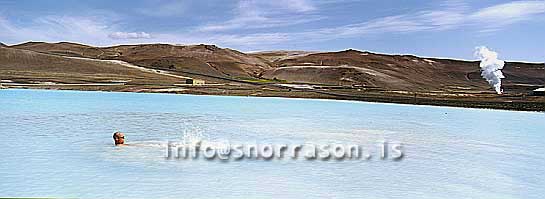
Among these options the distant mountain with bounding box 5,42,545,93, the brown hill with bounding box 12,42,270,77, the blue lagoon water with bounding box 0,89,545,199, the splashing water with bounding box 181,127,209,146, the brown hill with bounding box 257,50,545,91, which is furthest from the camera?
the brown hill with bounding box 12,42,270,77

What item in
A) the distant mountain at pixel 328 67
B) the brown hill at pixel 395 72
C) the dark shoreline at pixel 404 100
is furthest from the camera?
the distant mountain at pixel 328 67

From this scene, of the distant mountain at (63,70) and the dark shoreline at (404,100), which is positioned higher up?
the distant mountain at (63,70)

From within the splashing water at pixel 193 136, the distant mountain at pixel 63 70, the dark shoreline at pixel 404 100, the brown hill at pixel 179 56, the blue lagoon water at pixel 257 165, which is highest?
the brown hill at pixel 179 56

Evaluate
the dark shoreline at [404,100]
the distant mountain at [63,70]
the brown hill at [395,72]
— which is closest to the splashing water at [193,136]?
the dark shoreline at [404,100]

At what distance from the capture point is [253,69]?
283 ft

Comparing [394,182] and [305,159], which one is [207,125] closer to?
[305,159]

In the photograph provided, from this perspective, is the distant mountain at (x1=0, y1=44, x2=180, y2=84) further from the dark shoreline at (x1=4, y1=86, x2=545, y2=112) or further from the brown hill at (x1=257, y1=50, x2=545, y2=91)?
the brown hill at (x1=257, y1=50, x2=545, y2=91)

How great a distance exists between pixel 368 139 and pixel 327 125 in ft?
12.2

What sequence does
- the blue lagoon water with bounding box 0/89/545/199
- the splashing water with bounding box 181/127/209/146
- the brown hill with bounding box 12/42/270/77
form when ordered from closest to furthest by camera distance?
the blue lagoon water with bounding box 0/89/545/199 < the splashing water with bounding box 181/127/209/146 < the brown hill with bounding box 12/42/270/77

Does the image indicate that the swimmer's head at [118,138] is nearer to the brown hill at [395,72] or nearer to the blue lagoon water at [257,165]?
the blue lagoon water at [257,165]

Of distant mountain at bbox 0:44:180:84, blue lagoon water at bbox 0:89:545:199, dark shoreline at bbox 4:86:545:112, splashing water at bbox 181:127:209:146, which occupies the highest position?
distant mountain at bbox 0:44:180:84

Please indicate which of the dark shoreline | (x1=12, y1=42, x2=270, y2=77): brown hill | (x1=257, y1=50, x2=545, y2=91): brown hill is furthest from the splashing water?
(x1=12, y1=42, x2=270, y2=77): brown hill

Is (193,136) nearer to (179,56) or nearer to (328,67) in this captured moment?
(328,67)

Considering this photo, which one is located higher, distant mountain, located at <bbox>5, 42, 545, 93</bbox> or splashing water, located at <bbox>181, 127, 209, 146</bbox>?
distant mountain, located at <bbox>5, 42, 545, 93</bbox>
